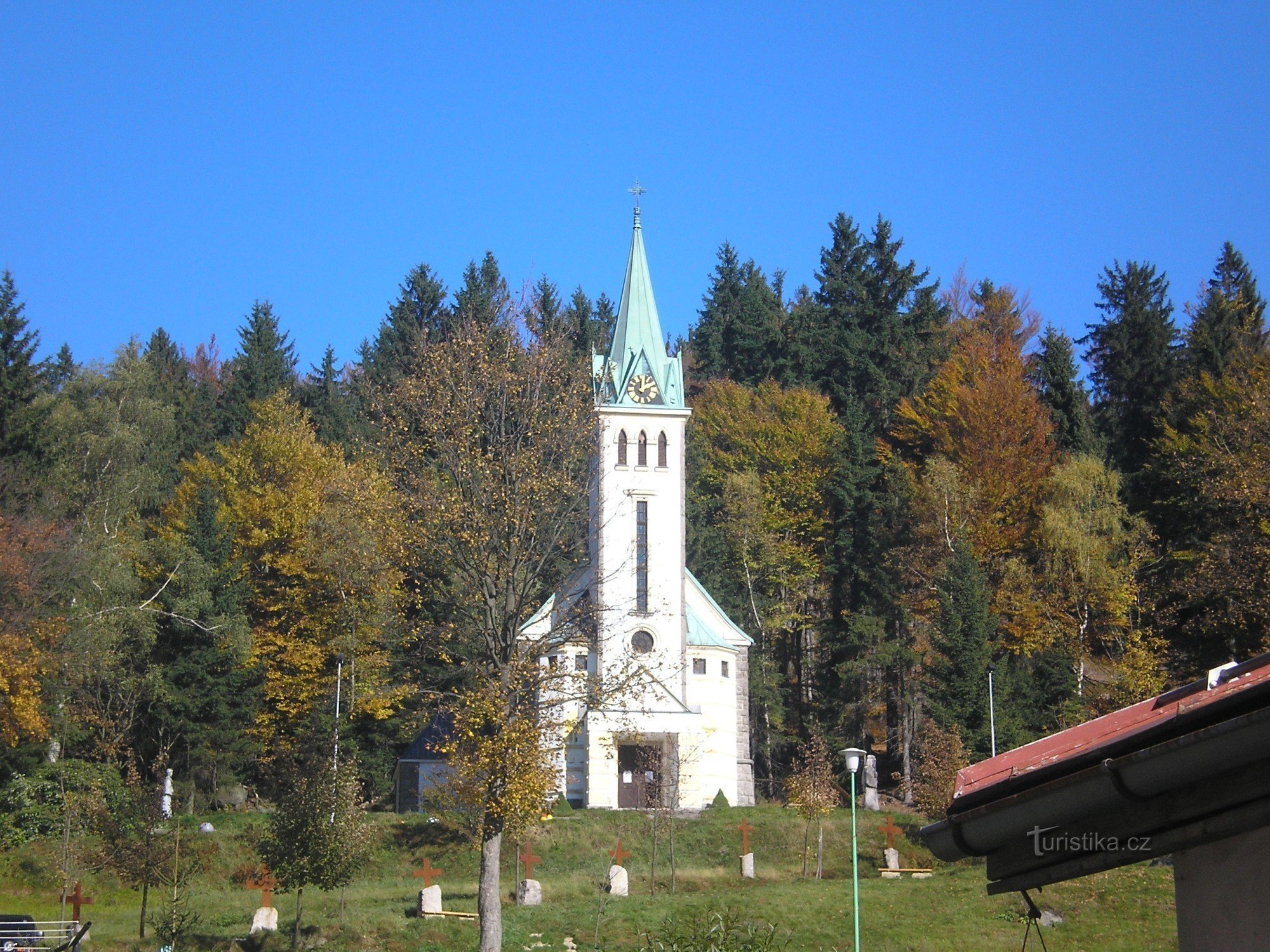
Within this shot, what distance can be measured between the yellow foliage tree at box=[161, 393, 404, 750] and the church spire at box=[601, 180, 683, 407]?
9.33m

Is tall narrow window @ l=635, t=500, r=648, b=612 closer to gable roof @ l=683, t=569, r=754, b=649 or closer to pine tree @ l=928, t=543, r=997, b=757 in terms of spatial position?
gable roof @ l=683, t=569, r=754, b=649

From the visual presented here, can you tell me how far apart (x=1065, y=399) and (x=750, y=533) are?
13957 millimetres

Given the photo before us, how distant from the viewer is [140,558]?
46.4 m

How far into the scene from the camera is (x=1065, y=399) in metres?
53.2

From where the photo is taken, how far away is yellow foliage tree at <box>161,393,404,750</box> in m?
45.5

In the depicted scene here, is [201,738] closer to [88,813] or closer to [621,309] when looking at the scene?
[88,813]

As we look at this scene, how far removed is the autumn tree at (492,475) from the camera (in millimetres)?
24500

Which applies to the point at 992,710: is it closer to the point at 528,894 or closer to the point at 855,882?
the point at 528,894

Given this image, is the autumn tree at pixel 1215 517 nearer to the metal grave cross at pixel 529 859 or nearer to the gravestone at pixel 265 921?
the metal grave cross at pixel 529 859

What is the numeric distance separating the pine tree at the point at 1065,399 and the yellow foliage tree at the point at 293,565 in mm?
26790

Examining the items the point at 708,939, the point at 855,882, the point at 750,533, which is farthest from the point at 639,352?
the point at 708,939

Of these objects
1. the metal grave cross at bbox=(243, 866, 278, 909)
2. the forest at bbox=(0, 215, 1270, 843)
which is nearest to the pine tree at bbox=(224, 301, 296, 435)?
the forest at bbox=(0, 215, 1270, 843)

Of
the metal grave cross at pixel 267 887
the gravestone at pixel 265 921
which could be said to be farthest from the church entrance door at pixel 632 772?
the gravestone at pixel 265 921

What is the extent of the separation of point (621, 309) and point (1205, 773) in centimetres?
4441
